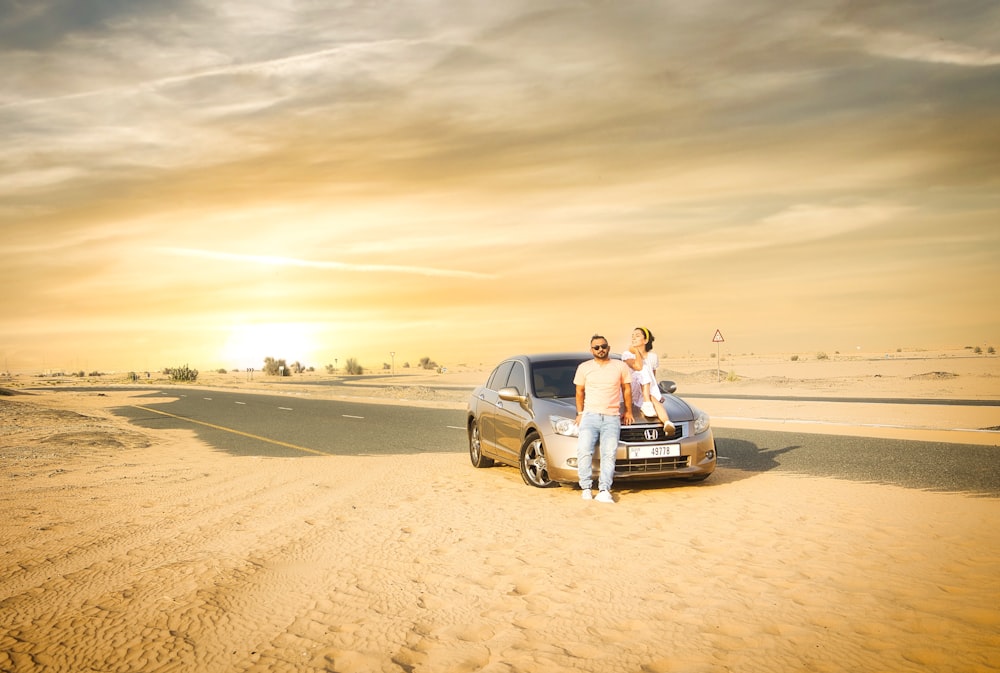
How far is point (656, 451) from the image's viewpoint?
29.5ft

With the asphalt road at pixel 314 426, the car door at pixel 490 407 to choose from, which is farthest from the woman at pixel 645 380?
the asphalt road at pixel 314 426

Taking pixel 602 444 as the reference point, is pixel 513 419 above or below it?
above

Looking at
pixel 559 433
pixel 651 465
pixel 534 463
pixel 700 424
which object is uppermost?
pixel 700 424

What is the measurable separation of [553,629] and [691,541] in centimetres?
255

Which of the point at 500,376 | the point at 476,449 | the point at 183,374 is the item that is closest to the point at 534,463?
the point at 500,376

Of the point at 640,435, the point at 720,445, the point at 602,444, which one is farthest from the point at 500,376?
the point at 720,445

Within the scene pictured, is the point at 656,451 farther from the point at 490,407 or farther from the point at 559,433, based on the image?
the point at 490,407

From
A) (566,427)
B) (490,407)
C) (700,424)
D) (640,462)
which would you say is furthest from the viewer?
(490,407)

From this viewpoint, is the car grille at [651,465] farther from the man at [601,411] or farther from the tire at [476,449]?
the tire at [476,449]

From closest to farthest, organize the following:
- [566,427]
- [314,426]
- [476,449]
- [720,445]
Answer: [566,427], [476,449], [720,445], [314,426]

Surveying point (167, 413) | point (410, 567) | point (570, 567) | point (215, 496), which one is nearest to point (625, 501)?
point (570, 567)

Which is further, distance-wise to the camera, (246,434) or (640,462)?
(246,434)

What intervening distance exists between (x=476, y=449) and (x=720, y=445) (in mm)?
5422

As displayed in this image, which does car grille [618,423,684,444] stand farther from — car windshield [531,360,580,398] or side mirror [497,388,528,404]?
side mirror [497,388,528,404]
